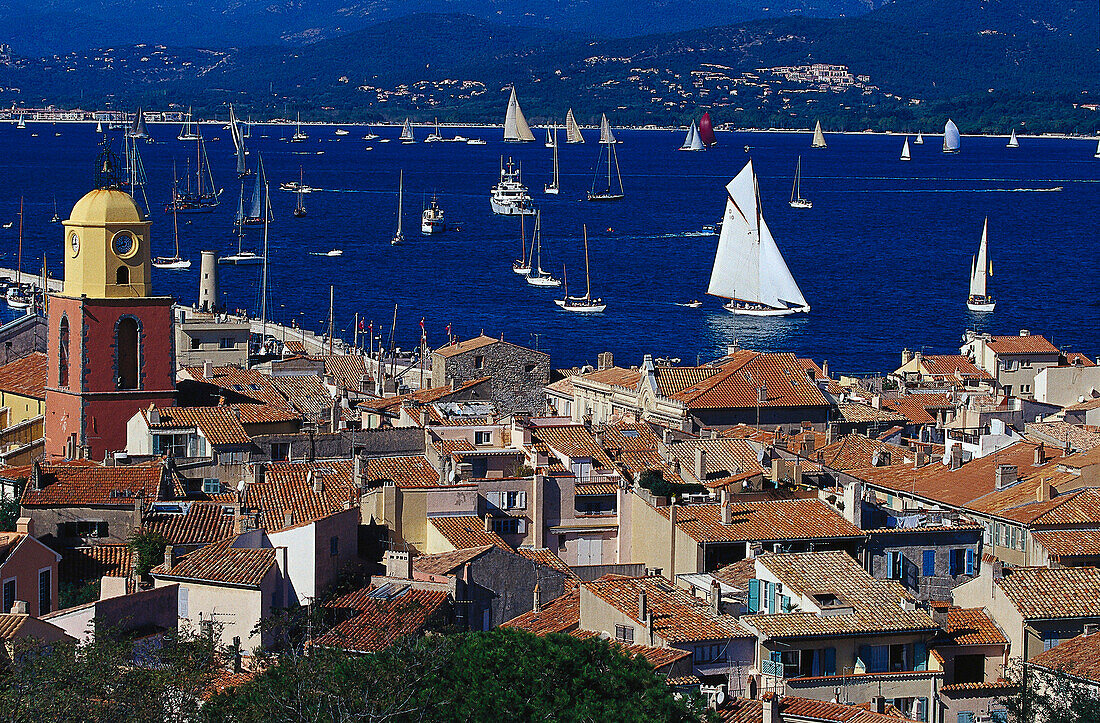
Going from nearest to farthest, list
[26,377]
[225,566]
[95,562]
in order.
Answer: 1. [225,566]
2. [95,562]
3. [26,377]

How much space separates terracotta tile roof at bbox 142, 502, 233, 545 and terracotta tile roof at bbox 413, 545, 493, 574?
2406 millimetres

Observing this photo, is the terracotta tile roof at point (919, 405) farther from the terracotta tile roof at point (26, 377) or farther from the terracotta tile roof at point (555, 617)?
the terracotta tile roof at point (555, 617)

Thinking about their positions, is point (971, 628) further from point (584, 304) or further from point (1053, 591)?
point (584, 304)

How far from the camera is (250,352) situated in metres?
52.7

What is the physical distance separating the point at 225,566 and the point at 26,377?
15.6 metres

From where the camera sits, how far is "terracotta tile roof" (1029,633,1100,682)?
883 inches

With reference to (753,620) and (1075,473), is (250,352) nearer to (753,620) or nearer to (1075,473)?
(1075,473)

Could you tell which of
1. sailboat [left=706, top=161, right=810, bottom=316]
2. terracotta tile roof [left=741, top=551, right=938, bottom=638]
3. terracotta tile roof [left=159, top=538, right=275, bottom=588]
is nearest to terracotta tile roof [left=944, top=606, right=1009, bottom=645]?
terracotta tile roof [left=741, top=551, right=938, bottom=638]

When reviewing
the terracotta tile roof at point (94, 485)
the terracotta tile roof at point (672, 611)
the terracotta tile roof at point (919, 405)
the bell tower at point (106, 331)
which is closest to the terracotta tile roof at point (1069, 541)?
the terracotta tile roof at point (672, 611)

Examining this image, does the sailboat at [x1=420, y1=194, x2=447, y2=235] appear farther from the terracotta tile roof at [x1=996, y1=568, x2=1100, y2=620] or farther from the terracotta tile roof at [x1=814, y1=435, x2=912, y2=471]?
the terracotta tile roof at [x1=996, y1=568, x2=1100, y2=620]

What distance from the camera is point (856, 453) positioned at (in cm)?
3725

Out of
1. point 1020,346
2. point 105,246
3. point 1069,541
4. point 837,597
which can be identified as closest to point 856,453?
point 1069,541

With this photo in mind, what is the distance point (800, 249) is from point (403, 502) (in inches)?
4877

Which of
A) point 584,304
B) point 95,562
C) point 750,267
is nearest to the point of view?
point 95,562
